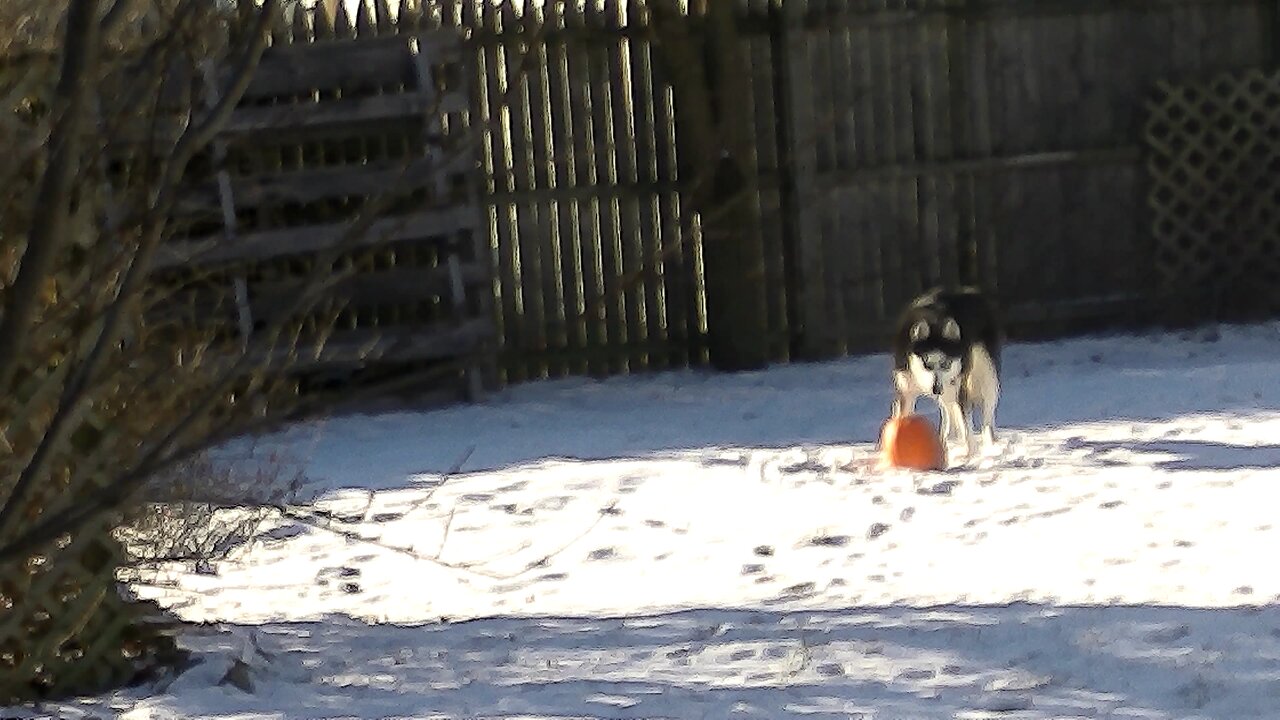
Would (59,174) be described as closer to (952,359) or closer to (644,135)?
(952,359)

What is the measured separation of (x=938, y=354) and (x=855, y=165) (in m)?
3.43

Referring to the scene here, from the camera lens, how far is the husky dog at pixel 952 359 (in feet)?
25.5

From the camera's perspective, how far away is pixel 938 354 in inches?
306

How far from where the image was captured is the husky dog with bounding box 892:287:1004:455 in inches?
306

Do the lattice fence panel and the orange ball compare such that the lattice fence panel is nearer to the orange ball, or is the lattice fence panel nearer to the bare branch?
the orange ball

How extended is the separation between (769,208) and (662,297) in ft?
2.83

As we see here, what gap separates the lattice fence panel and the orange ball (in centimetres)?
444

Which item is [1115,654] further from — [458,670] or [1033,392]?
[1033,392]

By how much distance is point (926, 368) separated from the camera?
7.79 meters

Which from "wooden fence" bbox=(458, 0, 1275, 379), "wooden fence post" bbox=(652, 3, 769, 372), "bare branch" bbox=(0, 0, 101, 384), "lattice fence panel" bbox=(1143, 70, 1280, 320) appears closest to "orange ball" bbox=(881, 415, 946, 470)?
"wooden fence post" bbox=(652, 3, 769, 372)

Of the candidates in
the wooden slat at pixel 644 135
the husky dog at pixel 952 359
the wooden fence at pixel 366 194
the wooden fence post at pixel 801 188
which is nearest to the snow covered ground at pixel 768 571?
the husky dog at pixel 952 359

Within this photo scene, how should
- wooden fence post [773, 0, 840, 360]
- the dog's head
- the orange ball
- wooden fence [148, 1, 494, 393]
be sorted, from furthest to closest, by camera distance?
wooden fence post [773, 0, 840, 360]
wooden fence [148, 1, 494, 393]
the dog's head
the orange ball

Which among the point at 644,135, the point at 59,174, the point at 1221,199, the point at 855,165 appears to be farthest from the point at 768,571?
the point at 1221,199

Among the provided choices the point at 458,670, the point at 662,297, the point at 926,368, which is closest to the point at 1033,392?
the point at 926,368
